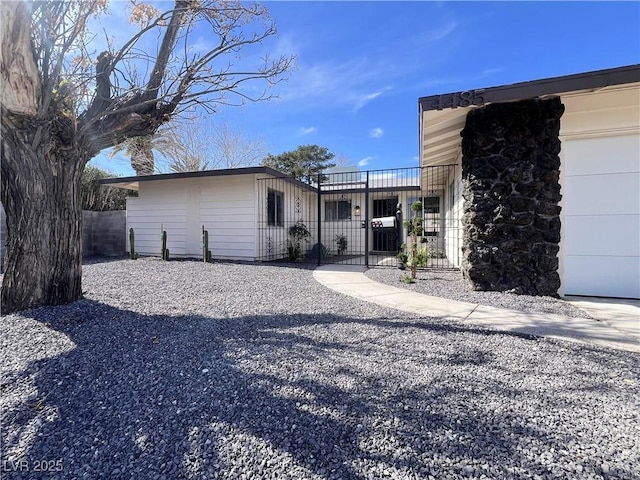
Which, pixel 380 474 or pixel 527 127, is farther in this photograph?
pixel 527 127

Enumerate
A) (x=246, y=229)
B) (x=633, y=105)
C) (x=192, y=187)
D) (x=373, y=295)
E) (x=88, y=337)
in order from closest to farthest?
(x=88, y=337), (x=633, y=105), (x=373, y=295), (x=246, y=229), (x=192, y=187)

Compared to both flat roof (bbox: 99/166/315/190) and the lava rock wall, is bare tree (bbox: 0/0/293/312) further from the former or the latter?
flat roof (bbox: 99/166/315/190)

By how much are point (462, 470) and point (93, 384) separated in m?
2.26

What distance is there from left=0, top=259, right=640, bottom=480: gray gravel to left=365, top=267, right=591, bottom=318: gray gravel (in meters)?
1.34

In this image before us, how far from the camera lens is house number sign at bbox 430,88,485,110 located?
4.30m

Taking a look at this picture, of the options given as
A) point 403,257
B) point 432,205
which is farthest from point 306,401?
point 432,205

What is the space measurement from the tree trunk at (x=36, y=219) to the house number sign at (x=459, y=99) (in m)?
4.86

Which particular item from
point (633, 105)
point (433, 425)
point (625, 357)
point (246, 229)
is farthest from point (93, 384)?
point (246, 229)

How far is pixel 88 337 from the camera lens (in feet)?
9.39

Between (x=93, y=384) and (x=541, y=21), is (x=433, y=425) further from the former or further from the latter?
(x=541, y=21)

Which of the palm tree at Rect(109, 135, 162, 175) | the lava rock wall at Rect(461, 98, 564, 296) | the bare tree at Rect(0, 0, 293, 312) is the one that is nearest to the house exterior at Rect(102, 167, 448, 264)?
the lava rock wall at Rect(461, 98, 564, 296)

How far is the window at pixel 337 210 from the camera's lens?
Result: 1287cm

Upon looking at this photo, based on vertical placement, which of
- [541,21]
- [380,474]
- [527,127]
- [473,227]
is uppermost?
[541,21]

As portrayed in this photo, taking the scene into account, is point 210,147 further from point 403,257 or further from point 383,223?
point 403,257
